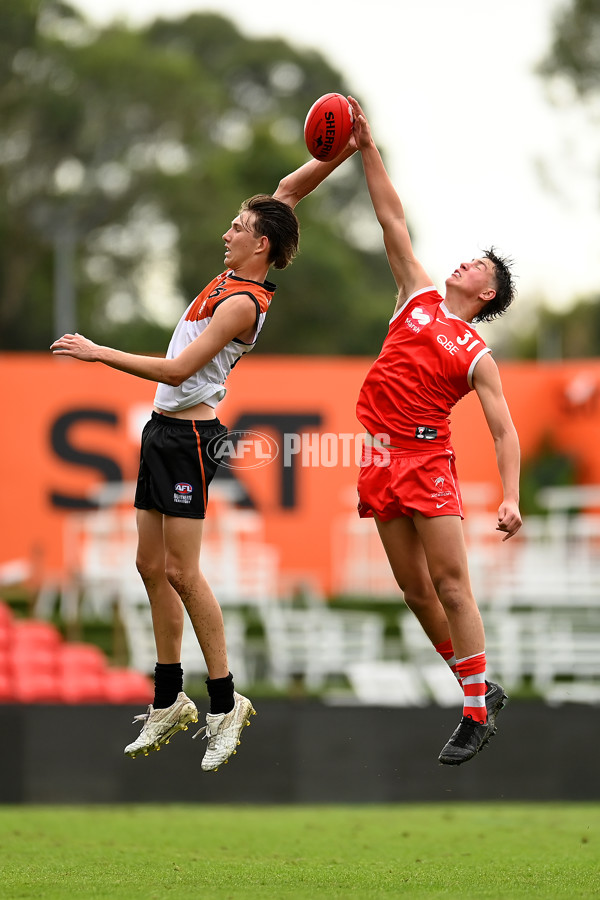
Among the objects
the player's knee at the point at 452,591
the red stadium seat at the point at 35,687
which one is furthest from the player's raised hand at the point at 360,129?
the red stadium seat at the point at 35,687

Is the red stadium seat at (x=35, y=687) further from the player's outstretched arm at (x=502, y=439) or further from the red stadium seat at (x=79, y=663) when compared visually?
the player's outstretched arm at (x=502, y=439)

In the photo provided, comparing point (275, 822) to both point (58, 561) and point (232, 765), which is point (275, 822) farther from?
point (58, 561)

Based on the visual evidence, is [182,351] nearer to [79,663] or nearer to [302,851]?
[302,851]

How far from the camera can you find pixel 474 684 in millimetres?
6855

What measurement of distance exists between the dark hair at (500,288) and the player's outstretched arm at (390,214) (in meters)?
0.35

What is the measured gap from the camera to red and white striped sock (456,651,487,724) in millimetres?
6840

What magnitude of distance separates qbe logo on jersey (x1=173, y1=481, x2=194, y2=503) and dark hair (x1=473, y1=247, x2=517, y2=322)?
178cm

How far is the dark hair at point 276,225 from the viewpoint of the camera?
695 centimetres

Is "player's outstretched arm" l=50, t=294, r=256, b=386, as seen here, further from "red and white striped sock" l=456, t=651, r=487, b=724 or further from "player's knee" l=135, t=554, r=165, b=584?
"red and white striped sock" l=456, t=651, r=487, b=724

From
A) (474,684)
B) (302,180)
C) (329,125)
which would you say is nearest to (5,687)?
(474,684)

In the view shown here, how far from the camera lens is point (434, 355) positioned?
6.94m

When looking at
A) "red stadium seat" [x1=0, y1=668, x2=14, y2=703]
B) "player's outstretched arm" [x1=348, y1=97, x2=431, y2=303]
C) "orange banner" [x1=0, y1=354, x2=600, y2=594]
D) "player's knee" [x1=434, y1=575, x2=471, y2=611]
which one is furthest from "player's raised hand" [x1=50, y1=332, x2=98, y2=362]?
"orange banner" [x1=0, y1=354, x2=600, y2=594]

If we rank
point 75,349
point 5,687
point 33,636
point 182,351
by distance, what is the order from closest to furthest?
point 75,349, point 182,351, point 5,687, point 33,636

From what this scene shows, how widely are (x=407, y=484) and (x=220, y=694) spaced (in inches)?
56.9
